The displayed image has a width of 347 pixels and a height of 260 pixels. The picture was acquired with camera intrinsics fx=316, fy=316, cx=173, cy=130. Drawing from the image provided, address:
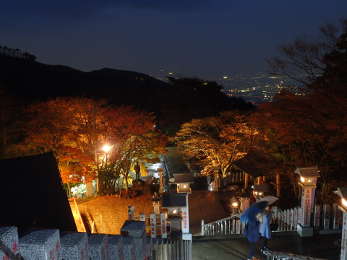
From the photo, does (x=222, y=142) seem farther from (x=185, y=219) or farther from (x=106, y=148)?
(x=185, y=219)

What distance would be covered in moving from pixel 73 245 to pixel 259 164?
52.1 feet

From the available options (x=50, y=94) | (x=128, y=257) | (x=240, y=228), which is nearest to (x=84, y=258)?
(x=128, y=257)

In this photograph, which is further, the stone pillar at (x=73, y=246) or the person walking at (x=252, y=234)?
the person walking at (x=252, y=234)

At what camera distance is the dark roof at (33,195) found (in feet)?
22.7

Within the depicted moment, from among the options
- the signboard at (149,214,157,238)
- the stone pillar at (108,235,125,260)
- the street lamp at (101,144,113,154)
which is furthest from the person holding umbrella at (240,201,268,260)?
the street lamp at (101,144,113,154)

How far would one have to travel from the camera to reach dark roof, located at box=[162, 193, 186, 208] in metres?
9.91

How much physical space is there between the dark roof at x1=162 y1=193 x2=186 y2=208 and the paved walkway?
1267 millimetres

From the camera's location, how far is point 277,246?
31.4 feet

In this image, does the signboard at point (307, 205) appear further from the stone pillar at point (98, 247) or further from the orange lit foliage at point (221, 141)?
the orange lit foliage at point (221, 141)

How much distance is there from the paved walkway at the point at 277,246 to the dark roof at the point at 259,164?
7.27 metres

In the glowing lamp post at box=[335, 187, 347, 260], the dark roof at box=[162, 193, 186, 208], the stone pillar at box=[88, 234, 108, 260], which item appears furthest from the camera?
the dark roof at box=[162, 193, 186, 208]

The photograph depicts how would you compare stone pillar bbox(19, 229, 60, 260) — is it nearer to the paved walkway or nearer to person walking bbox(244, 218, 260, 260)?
person walking bbox(244, 218, 260, 260)

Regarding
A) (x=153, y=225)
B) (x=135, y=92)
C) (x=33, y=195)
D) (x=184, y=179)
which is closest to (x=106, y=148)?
(x=184, y=179)

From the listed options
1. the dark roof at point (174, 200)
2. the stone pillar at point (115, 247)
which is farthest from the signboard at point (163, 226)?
the stone pillar at point (115, 247)
